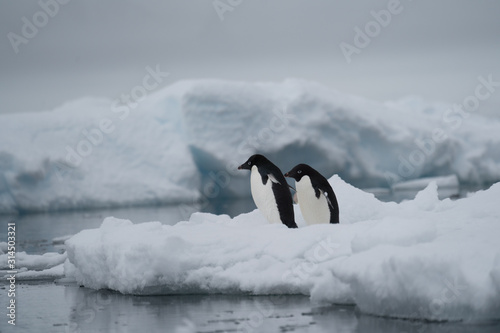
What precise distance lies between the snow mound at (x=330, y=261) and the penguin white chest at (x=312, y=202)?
1.97 feet

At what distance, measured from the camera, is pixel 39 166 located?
71.3 feet

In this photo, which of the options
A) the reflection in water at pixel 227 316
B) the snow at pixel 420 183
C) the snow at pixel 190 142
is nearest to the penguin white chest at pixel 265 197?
the reflection in water at pixel 227 316

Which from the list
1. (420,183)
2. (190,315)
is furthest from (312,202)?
(420,183)

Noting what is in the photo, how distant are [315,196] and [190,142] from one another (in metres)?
17.2

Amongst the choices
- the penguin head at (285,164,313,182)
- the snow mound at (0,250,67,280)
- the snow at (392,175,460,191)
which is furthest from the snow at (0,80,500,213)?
the penguin head at (285,164,313,182)

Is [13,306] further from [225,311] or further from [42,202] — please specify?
[42,202]

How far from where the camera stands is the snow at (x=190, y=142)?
76.0 ft

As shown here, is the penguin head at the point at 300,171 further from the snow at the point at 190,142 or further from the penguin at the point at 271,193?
the snow at the point at 190,142

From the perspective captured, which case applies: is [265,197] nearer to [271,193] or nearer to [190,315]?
[271,193]

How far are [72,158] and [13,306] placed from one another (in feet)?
57.6

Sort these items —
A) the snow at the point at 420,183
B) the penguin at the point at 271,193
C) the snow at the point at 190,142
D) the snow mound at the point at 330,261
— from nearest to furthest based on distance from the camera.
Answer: the snow mound at the point at 330,261, the penguin at the point at 271,193, the snow at the point at 190,142, the snow at the point at 420,183

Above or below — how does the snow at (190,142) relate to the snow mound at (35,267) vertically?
above

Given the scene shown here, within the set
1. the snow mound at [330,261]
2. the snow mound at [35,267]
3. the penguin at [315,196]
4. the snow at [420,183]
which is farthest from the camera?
the snow at [420,183]

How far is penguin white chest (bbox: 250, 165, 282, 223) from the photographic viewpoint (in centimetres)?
755
